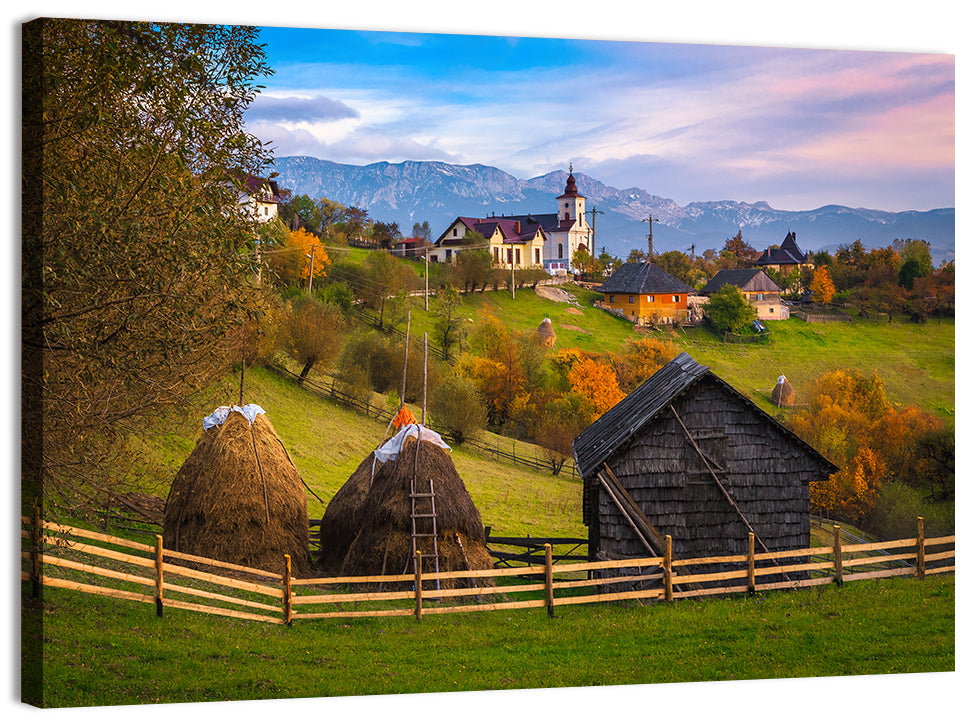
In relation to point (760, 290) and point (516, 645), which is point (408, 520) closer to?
point (516, 645)

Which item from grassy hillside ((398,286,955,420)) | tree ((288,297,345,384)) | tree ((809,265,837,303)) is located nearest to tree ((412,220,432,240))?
grassy hillside ((398,286,955,420))

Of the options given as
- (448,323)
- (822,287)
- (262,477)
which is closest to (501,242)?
(448,323)

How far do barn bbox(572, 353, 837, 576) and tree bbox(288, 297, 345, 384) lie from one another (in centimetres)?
1219

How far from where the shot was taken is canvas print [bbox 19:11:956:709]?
7781 millimetres

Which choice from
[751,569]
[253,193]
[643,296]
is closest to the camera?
[253,193]

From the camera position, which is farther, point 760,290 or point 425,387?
point 760,290

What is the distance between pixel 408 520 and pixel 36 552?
17.4 feet

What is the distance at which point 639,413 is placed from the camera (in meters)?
12.4

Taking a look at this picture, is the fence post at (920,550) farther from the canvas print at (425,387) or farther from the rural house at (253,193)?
the rural house at (253,193)

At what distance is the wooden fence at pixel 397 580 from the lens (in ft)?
26.8

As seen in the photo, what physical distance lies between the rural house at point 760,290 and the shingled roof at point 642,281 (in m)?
1.44

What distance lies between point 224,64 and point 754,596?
866 cm

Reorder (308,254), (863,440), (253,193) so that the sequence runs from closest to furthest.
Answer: (253,193), (863,440), (308,254)

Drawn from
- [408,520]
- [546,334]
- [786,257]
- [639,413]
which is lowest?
[408,520]
